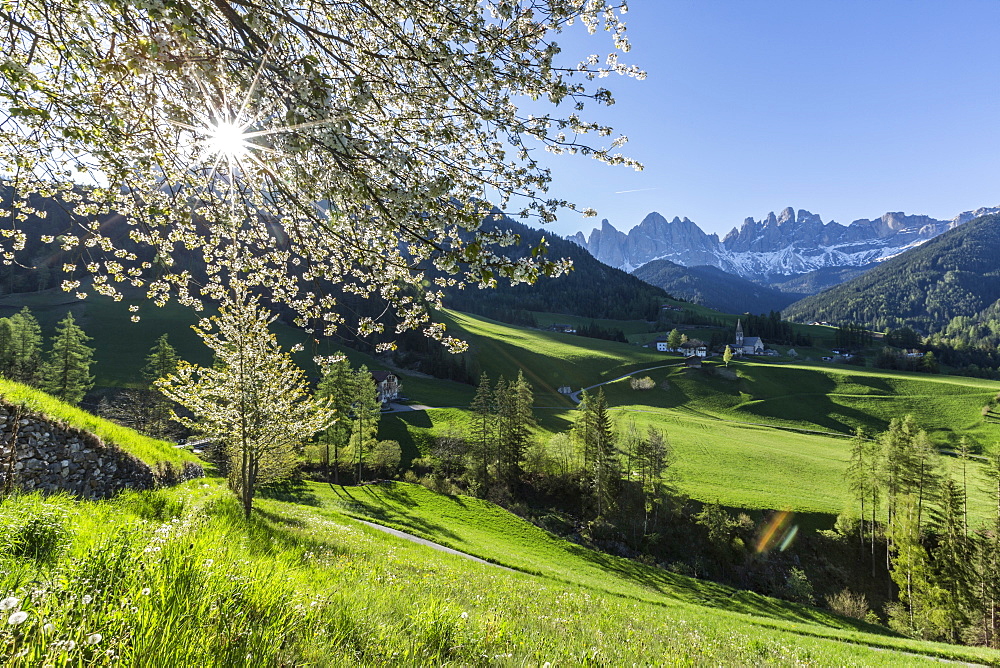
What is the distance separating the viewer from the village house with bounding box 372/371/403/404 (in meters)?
84.9

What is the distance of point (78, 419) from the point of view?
39.5 ft

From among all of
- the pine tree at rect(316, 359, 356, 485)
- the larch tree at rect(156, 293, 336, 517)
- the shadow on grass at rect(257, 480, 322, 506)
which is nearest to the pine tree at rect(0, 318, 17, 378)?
the pine tree at rect(316, 359, 356, 485)

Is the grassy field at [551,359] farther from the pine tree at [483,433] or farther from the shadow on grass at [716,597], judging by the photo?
the shadow on grass at [716,597]

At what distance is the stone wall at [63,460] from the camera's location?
32.5 feet

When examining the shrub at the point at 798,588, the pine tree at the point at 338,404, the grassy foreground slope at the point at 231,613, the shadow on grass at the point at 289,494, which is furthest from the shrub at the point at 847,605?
the pine tree at the point at 338,404

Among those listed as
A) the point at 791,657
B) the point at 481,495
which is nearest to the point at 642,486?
the point at 481,495

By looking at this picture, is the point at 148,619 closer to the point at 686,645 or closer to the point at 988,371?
the point at 686,645

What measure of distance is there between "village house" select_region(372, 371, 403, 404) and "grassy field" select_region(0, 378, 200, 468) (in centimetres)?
7036

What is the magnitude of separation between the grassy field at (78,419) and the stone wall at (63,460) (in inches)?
10.9

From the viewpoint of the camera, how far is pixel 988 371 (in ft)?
457

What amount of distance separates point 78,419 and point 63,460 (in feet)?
5.19

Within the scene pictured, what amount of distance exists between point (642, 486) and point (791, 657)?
39.9m

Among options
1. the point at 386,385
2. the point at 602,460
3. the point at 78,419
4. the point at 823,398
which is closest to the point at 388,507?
the point at 602,460

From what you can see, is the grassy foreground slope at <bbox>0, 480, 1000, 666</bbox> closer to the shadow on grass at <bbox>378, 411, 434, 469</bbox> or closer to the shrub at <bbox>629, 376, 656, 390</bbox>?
the shadow on grass at <bbox>378, 411, 434, 469</bbox>
